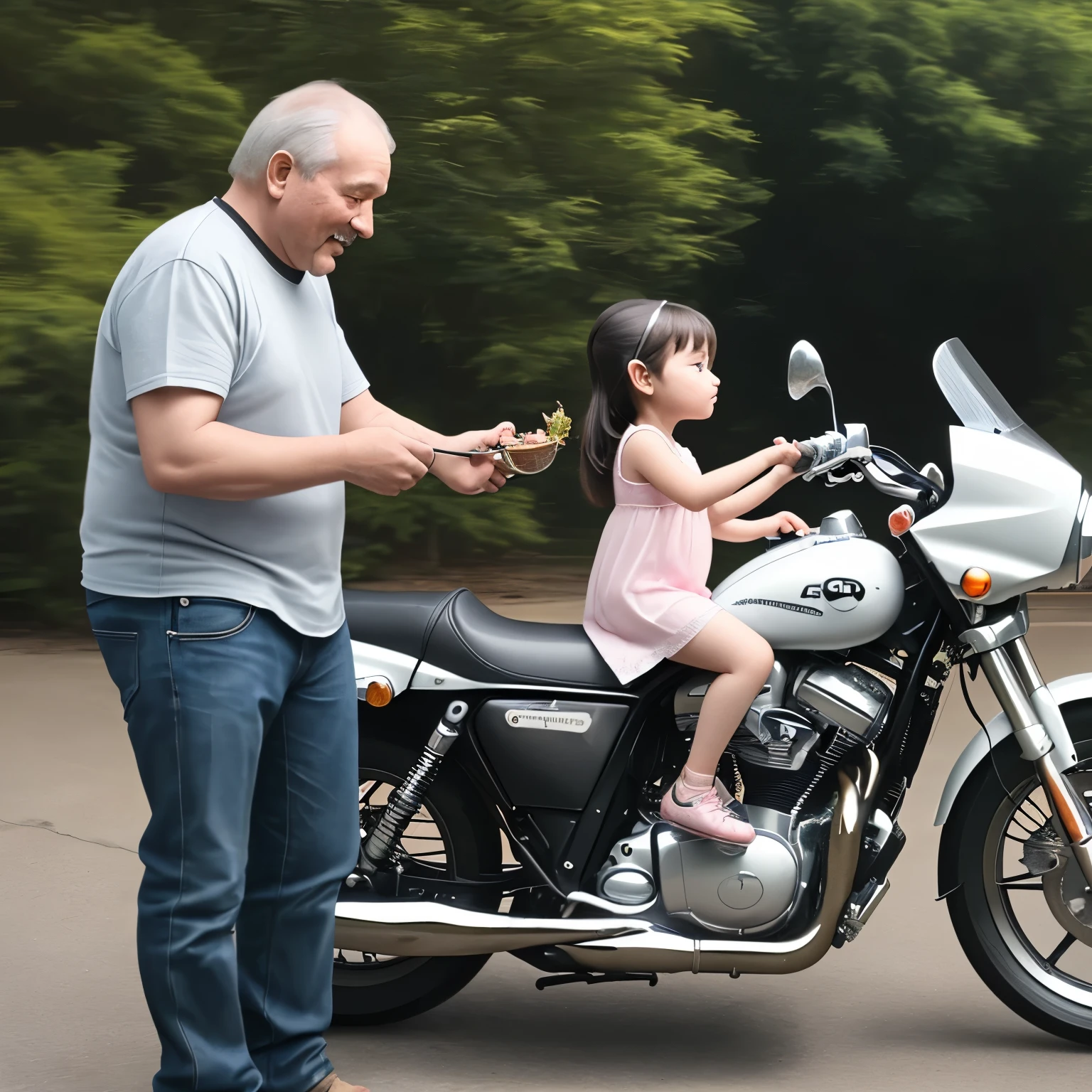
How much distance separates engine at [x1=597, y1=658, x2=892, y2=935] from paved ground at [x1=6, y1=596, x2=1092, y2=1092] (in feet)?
1.29

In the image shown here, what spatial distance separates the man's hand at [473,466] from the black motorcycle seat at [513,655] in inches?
17.0

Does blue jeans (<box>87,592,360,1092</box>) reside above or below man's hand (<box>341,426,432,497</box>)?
below

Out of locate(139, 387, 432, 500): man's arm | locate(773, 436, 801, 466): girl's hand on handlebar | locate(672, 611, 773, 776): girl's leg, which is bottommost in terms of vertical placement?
locate(672, 611, 773, 776): girl's leg

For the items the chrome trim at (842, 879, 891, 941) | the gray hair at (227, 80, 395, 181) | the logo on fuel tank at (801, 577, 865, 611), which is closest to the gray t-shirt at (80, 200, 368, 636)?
the gray hair at (227, 80, 395, 181)

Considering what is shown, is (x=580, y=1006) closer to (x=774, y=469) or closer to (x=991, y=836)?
(x=991, y=836)

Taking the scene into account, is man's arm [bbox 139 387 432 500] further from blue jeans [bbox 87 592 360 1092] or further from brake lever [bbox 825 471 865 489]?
brake lever [bbox 825 471 865 489]

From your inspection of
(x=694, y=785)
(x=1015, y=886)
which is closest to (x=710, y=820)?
(x=694, y=785)

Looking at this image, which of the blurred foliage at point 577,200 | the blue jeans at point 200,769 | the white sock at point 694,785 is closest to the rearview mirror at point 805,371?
the white sock at point 694,785

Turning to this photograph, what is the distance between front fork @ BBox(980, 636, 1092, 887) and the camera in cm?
329

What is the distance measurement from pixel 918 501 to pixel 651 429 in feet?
1.92

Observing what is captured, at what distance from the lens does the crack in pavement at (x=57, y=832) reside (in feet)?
17.1

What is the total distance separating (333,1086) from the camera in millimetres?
3082

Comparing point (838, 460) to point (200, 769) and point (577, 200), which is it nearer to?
point (200, 769)

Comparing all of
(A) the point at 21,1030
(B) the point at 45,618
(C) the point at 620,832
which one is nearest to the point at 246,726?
(C) the point at 620,832
